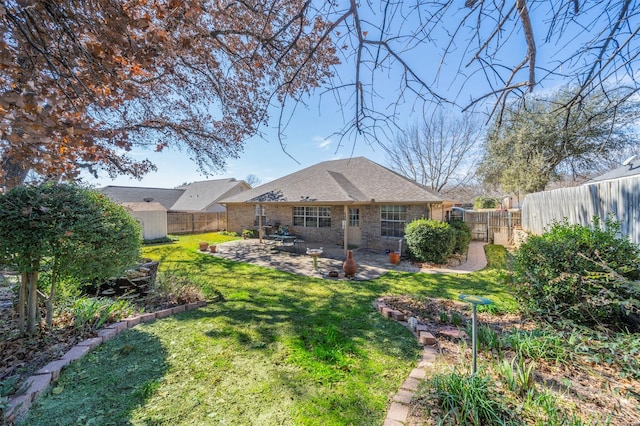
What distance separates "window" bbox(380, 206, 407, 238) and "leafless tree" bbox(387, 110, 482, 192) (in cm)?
975

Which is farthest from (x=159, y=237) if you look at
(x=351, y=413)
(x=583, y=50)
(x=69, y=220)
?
(x=583, y=50)

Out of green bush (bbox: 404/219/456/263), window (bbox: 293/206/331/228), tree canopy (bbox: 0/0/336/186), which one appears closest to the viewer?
tree canopy (bbox: 0/0/336/186)

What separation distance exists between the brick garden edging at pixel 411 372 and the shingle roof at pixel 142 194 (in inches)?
1086

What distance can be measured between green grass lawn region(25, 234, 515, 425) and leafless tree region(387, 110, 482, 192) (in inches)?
753

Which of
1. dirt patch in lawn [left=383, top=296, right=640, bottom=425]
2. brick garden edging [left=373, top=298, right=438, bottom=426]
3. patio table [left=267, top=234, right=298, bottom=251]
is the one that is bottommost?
brick garden edging [left=373, top=298, right=438, bottom=426]

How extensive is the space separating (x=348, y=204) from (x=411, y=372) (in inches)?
369

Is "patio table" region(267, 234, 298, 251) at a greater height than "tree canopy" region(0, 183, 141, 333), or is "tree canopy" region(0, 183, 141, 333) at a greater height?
"tree canopy" region(0, 183, 141, 333)

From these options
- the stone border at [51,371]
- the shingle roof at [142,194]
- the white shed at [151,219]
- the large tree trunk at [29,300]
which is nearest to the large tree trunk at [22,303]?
the large tree trunk at [29,300]

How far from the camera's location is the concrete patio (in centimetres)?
916

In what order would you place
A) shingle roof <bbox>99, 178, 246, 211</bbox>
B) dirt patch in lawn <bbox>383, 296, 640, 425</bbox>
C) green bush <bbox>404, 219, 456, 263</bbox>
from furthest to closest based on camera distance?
shingle roof <bbox>99, 178, 246, 211</bbox>, green bush <bbox>404, 219, 456, 263</bbox>, dirt patch in lawn <bbox>383, 296, 640, 425</bbox>

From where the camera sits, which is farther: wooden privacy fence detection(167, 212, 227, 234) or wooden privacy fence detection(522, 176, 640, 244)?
wooden privacy fence detection(167, 212, 227, 234)

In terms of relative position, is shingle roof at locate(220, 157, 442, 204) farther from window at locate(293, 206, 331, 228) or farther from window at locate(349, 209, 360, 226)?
window at locate(293, 206, 331, 228)

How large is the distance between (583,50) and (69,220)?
20.2 feet

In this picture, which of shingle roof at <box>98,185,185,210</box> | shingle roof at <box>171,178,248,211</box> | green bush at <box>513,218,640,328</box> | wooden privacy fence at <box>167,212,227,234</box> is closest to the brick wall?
wooden privacy fence at <box>167,212,227,234</box>
